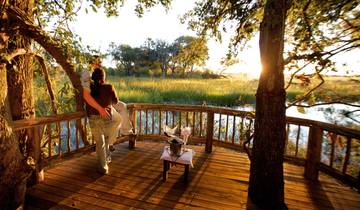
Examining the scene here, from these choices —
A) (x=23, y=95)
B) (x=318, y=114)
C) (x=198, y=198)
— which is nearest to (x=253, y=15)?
(x=198, y=198)

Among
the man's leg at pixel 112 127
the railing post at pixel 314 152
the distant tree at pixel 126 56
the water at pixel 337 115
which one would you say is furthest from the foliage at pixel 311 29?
the distant tree at pixel 126 56

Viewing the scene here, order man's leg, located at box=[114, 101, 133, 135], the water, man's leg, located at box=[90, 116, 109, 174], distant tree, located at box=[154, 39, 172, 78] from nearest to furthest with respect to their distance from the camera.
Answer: the water → man's leg, located at box=[90, 116, 109, 174] → man's leg, located at box=[114, 101, 133, 135] → distant tree, located at box=[154, 39, 172, 78]

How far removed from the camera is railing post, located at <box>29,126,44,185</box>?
9.69ft

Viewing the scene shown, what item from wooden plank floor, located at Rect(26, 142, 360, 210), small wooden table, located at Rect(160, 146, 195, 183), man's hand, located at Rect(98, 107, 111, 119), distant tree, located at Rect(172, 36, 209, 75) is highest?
distant tree, located at Rect(172, 36, 209, 75)

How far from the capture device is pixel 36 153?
9.88 feet

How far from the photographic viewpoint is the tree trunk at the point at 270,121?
237 centimetres

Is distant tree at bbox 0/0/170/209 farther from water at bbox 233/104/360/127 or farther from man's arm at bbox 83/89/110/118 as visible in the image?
water at bbox 233/104/360/127

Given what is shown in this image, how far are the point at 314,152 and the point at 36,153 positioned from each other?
13.6 feet

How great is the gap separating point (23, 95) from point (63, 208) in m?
1.49

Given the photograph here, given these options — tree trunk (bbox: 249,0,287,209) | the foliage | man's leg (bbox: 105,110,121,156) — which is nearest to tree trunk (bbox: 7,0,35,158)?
man's leg (bbox: 105,110,121,156)

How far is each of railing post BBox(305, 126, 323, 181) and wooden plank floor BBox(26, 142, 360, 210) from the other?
15cm

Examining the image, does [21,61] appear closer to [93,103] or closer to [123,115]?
[93,103]

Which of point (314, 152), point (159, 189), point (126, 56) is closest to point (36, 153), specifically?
point (159, 189)

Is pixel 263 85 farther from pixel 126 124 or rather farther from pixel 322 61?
pixel 126 124
